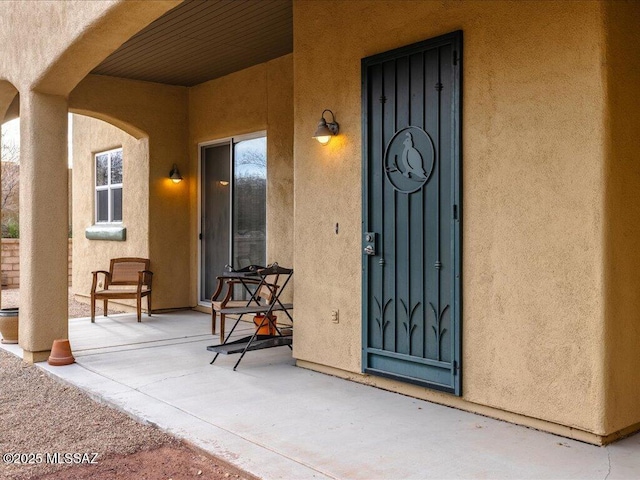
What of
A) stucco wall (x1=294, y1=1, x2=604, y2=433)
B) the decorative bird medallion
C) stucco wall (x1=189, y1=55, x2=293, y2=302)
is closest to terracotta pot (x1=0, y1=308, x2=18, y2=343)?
stucco wall (x1=189, y1=55, x2=293, y2=302)

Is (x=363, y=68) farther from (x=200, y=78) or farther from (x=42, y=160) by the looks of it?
(x=200, y=78)

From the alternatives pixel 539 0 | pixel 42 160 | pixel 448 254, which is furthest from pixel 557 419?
pixel 42 160

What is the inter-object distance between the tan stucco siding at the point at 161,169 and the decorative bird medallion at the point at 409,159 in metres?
5.03

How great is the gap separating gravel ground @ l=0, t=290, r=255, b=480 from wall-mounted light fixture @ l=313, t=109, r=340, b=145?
2459mm

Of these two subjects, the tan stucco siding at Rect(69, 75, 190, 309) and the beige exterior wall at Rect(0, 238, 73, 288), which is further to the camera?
the beige exterior wall at Rect(0, 238, 73, 288)

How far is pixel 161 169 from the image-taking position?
8.79 metres

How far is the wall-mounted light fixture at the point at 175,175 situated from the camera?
881 centimetres

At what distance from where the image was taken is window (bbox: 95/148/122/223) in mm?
9508

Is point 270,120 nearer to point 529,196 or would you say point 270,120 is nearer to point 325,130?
point 325,130

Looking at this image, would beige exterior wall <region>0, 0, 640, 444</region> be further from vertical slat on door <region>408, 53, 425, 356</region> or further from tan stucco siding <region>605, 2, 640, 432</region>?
vertical slat on door <region>408, 53, 425, 356</region>

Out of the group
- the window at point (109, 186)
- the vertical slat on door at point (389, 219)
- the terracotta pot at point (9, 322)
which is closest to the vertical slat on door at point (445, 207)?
the vertical slat on door at point (389, 219)

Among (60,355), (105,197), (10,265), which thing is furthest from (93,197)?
(60,355)

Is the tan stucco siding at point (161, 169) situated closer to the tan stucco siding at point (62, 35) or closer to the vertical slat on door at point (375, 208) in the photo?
the tan stucco siding at point (62, 35)

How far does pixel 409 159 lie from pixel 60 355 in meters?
3.50
